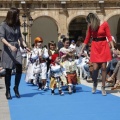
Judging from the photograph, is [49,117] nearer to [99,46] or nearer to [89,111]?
[89,111]

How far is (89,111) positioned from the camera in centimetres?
714

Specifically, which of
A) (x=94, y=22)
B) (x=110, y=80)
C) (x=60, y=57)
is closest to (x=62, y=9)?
(x=110, y=80)

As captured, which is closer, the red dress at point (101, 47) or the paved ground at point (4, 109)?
the paved ground at point (4, 109)

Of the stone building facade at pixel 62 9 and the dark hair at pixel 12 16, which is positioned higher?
the stone building facade at pixel 62 9

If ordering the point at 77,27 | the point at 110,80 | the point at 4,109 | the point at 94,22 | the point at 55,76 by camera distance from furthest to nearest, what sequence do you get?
the point at 77,27 < the point at 110,80 < the point at 55,76 < the point at 94,22 < the point at 4,109

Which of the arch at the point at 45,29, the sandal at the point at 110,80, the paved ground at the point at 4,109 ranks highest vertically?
the arch at the point at 45,29

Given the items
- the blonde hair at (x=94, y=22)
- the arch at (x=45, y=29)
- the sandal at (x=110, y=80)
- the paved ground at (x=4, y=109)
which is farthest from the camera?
the arch at (x=45, y=29)

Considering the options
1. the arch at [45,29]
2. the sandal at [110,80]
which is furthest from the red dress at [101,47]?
the arch at [45,29]

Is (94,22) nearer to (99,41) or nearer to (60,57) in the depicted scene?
(99,41)

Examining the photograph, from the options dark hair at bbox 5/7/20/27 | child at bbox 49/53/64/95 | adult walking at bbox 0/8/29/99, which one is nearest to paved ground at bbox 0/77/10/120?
adult walking at bbox 0/8/29/99

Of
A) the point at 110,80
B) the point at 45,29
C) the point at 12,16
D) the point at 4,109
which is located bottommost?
the point at 4,109

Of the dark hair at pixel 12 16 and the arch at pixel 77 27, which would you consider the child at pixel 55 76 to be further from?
the arch at pixel 77 27

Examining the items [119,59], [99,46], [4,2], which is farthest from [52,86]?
[4,2]

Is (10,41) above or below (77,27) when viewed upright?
below
